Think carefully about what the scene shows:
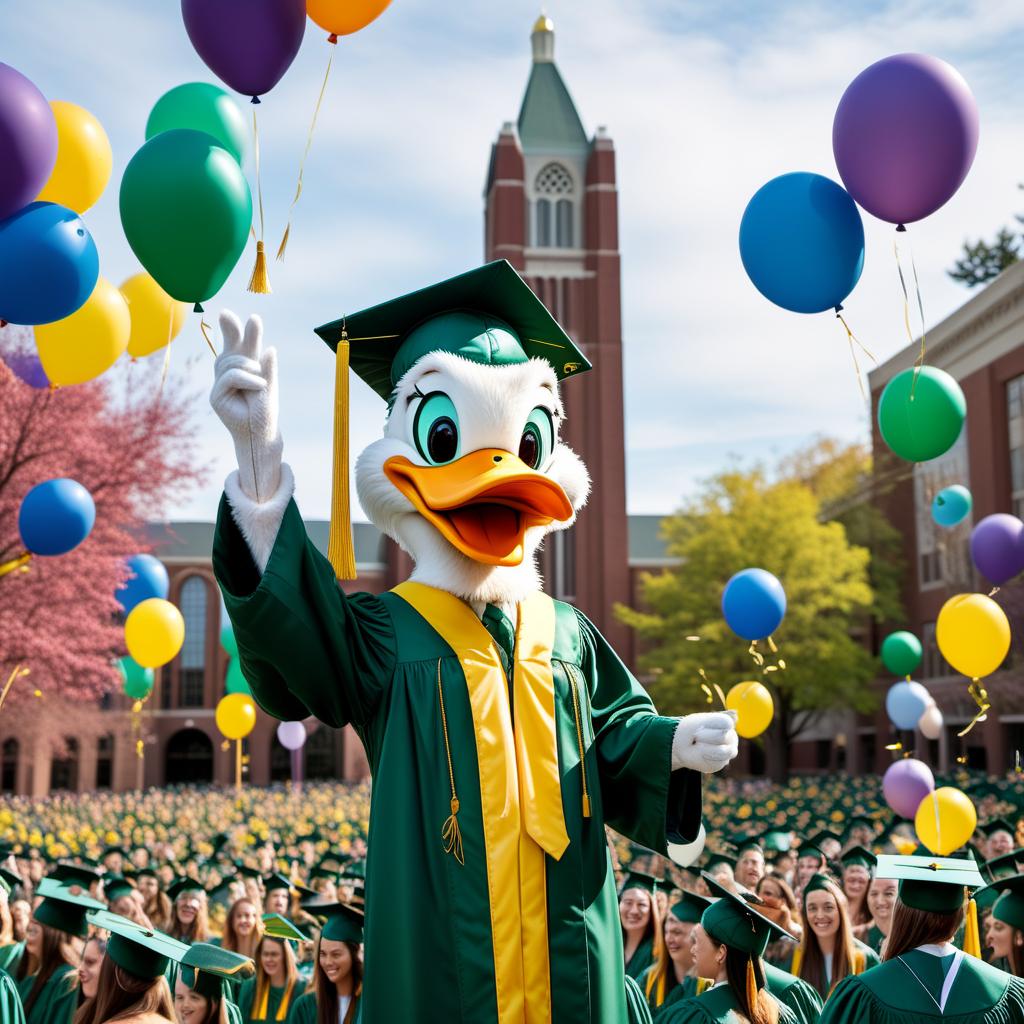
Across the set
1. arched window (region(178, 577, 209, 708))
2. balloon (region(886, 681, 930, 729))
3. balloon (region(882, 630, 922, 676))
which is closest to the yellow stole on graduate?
balloon (region(886, 681, 930, 729))

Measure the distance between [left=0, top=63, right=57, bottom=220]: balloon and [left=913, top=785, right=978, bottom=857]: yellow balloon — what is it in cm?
687

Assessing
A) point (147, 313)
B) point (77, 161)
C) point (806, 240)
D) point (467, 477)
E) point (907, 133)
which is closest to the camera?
point (467, 477)

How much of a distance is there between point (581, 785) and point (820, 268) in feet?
13.7

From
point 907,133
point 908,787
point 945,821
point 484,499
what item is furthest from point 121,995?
point 908,787

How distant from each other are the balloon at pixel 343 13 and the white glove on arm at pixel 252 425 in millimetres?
3278

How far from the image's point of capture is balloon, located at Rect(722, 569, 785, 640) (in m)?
11.4

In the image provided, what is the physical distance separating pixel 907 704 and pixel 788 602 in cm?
1517

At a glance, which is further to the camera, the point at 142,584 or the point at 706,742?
the point at 142,584

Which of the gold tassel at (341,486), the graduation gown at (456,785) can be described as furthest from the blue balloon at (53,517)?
the graduation gown at (456,785)

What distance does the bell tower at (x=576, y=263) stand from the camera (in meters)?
41.9

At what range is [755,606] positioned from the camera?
11359 millimetres

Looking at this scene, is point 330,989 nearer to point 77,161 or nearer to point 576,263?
point 77,161

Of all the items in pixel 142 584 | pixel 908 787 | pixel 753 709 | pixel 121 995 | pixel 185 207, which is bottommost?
pixel 121 995

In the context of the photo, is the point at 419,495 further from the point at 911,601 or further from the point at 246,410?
the point at 911,601
